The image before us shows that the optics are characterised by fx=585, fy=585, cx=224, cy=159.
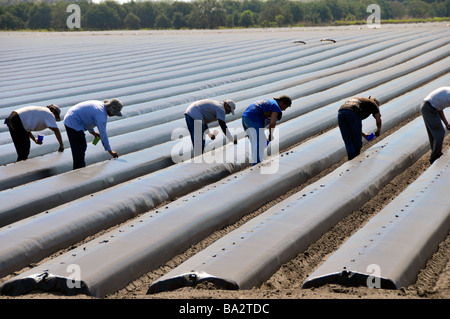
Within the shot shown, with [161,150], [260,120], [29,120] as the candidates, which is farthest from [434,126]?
[29,120]

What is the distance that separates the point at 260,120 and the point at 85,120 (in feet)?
7.07

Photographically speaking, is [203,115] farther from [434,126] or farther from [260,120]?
[434,126]

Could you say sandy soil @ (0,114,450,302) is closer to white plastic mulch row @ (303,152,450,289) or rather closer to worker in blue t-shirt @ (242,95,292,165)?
white plastic mulch row @ (303,152,450,289)

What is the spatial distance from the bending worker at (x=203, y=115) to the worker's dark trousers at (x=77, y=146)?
136 centimetres

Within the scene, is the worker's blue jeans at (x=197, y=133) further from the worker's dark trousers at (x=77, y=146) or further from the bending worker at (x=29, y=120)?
the bending worker at (x=29, y=120)

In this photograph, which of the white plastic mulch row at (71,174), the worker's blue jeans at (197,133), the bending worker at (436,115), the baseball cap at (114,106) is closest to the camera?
the white plastic mulch row at (71,174)

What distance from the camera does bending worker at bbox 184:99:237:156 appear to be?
291 inches

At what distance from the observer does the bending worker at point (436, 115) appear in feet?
23.3

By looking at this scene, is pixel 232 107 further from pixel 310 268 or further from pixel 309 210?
pixel 310 268

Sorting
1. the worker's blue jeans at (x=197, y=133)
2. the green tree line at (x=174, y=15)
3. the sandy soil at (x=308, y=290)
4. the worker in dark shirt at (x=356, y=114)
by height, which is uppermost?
the green tree line at (x=174, y=15)

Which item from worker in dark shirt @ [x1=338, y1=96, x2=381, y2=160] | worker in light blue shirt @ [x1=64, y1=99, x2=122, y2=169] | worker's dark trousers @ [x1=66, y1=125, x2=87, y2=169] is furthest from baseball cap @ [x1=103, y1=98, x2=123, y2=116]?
worker in dark shirt @ [x1=338, y1=96, x2=381, y2=160]

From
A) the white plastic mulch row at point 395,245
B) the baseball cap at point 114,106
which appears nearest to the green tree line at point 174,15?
the baseball cap at point 114,106

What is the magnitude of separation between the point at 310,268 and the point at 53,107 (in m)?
4.26
